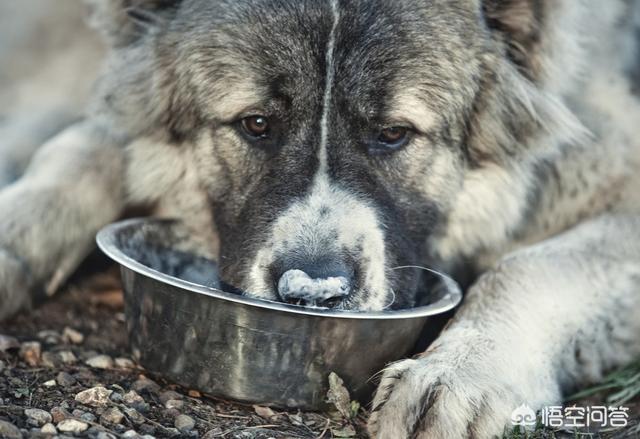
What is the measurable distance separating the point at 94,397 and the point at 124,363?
31 cm

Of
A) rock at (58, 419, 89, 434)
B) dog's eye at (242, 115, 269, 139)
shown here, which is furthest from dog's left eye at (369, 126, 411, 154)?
rock at (58, 419, 89, 434)

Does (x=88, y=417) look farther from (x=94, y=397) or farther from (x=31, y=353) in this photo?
(x=31, y=353)

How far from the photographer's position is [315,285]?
2.01 meters

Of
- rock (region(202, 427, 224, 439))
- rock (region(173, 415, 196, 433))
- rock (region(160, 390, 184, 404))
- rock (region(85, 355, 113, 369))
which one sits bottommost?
rock (region(85, 355, 113, 369))

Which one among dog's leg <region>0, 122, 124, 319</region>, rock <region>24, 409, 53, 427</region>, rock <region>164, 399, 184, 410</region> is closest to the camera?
rock <region>24, 409, 53, 427</region>

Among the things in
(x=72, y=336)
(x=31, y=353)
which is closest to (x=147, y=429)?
(x=31, y=353)

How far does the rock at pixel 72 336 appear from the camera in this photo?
2527 mm

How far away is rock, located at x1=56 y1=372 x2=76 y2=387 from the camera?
7.11 feet

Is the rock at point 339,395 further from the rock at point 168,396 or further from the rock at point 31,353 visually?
the rock at point 31,353

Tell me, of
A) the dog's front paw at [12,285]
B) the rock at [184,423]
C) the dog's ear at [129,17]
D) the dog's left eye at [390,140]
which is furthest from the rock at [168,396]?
the dog's ear at [129,17]

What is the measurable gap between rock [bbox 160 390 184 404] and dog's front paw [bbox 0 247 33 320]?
0.66m

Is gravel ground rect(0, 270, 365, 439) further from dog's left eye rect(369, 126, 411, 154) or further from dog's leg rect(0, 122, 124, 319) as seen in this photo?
dog's left eye rect(369, 126, 411, 154)

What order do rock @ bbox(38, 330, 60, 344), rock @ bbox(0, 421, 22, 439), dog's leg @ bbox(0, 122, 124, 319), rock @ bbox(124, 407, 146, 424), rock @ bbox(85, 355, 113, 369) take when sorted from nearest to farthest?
rock @ bbox(0, 421, 22, 439), rock @ bbox(124, 407, 146, 424), rock @ bbox(85, 355, 113, 369), rock @ bbox(38, 330, 60, 344), dog's leg @ bbox(0, 122, 124, 319)

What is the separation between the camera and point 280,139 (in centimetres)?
238
